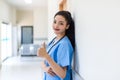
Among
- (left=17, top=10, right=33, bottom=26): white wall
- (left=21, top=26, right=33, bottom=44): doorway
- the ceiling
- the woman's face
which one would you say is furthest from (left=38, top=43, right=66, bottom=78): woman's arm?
(left=21, top=26, right=33, bottom=44): doorway

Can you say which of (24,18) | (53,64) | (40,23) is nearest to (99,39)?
(53,64)

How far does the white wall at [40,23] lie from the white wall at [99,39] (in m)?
11.5

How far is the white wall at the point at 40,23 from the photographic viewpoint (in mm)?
13070

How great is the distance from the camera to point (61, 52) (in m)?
1.72

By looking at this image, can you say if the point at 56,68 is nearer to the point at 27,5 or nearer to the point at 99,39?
the point at 99,39

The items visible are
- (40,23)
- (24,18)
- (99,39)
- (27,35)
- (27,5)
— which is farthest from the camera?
(27,35)

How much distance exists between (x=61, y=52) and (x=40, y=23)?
11555 mm

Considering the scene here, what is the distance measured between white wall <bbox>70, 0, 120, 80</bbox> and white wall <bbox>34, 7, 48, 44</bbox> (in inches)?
452

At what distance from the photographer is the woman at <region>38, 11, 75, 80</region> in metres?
1.64

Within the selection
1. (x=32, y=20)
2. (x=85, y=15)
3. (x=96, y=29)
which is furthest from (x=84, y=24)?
(x=32, y=20)

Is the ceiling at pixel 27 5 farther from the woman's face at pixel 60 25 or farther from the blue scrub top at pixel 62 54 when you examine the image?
the blue scrub top at pixel 62 54

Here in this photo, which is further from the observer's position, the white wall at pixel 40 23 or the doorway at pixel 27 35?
the doorway at pixel 27 35

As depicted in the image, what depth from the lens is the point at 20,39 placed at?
1488 centimetres

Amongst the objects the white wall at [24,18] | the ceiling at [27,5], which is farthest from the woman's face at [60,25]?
the white wall at [24,18]
